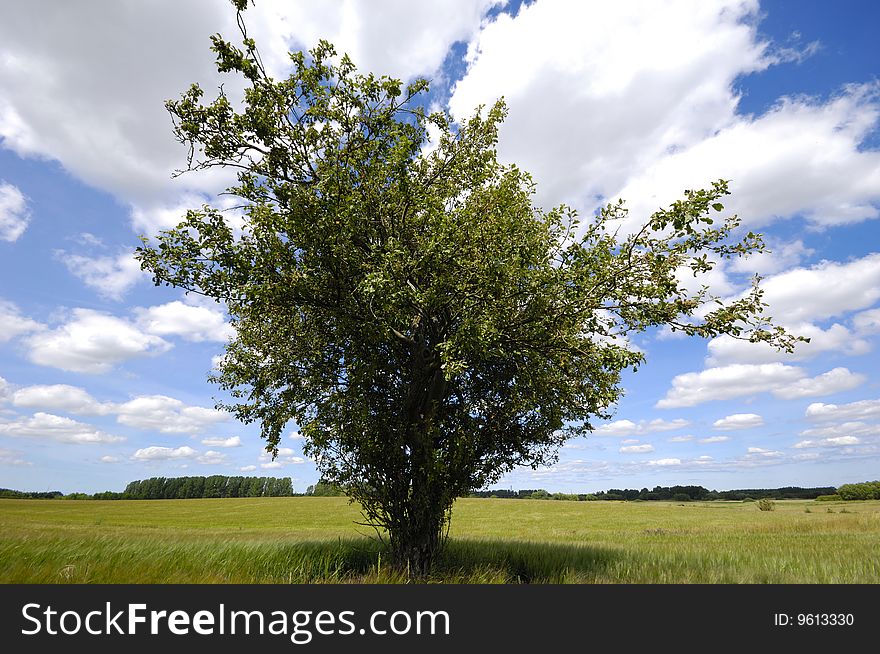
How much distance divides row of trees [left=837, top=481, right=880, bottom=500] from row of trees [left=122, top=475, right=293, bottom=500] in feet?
534

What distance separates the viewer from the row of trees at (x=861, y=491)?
123m

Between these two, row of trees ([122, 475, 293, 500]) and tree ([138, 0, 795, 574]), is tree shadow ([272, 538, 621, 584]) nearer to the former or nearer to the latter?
tree ([138, 0, 795, 574])

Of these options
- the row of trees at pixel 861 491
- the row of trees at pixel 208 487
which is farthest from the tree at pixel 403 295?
the row of trees at pixel 208 487

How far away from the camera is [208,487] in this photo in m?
184

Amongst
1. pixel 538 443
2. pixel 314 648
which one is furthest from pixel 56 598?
pixel 538 443

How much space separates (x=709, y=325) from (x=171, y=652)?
13108mm

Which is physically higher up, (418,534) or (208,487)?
(418,534)

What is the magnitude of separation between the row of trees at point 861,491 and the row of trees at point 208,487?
16285cm

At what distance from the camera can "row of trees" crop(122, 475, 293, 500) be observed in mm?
171800

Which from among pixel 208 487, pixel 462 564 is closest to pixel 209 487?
pixel 208 487

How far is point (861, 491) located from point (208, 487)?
674ft

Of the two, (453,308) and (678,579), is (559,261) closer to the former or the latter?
(453,308)

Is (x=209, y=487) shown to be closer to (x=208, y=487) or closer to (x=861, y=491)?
(x=208, y=487)

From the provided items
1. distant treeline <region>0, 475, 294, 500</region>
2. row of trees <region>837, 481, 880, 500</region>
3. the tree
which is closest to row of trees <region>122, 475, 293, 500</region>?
distant treeline <region>0, 475, 294, 500</region>
